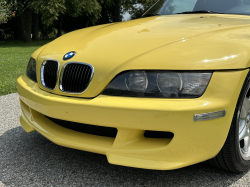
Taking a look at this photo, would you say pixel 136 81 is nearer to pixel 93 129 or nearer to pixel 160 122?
pixel 160 122

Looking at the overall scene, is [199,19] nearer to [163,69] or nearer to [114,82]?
[163,69]

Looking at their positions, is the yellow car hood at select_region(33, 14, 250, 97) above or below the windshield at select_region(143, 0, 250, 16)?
below

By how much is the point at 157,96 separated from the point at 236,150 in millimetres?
742

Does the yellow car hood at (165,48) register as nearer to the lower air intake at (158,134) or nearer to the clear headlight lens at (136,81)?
the clear headlight lens at (136,81)

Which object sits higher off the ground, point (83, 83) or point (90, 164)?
point (83, 83)

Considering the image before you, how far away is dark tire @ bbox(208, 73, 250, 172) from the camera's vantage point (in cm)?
183

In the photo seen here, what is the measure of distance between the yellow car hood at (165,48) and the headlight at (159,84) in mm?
41

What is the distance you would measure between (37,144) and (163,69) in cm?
163

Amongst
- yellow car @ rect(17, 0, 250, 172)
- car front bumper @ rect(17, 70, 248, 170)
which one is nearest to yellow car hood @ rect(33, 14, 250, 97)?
yellow car @ rect(17, 0, 250, 172)

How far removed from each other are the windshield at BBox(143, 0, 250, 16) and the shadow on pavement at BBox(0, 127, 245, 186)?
1613 millimetres

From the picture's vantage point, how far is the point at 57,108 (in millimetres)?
1912

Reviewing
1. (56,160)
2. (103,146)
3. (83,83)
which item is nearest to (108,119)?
(103,146)

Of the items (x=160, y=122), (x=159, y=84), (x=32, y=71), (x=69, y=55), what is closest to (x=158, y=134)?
(x=160, y=122)

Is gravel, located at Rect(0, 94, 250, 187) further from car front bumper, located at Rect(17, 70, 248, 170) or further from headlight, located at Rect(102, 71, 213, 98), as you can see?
headlight, located at Rect(102, 71, 213, 98)
